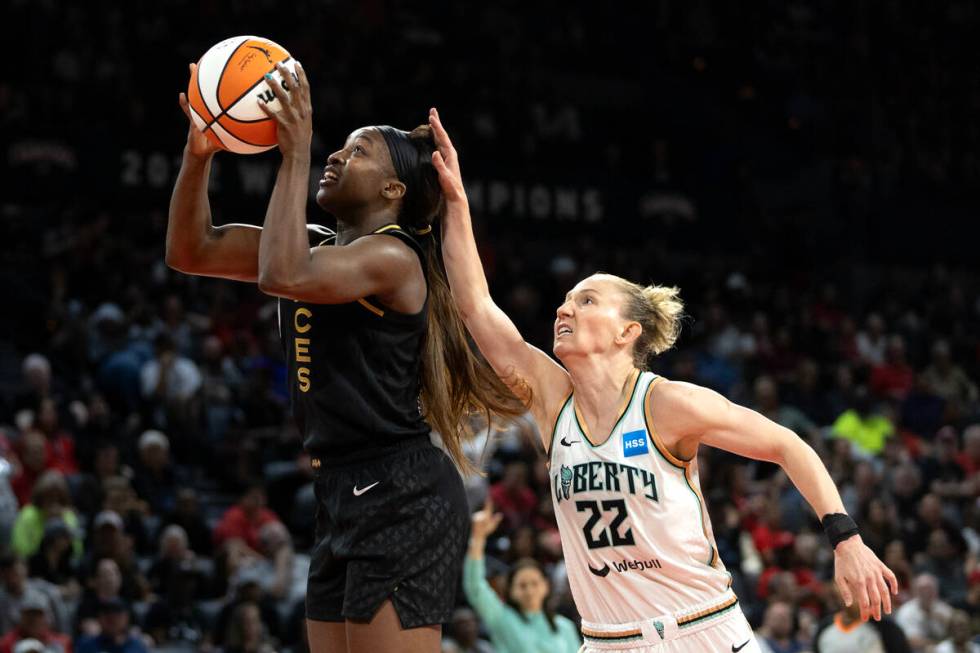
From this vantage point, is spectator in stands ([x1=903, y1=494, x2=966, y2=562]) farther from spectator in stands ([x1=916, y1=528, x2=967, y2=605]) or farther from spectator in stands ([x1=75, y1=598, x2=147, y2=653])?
spectator in stands ([x1=75, y1=598, x2=147, y2=653])

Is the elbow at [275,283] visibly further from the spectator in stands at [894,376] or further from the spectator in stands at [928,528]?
the spectator in stands at [894,376]

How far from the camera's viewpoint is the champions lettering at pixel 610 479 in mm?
4395

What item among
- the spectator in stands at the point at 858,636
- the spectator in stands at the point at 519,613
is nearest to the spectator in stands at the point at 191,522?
the spectator in stands at the point at 519,613

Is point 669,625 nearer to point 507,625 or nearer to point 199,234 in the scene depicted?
point 199,234

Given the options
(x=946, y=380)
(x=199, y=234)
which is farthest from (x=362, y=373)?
(x=946, y=380)

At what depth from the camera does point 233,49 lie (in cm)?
423

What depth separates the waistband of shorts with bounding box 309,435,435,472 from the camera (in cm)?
400

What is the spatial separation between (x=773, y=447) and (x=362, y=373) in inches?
50.8

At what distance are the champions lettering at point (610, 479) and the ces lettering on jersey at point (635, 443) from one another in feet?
0.17

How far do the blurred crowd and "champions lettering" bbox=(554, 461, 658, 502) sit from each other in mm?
1692

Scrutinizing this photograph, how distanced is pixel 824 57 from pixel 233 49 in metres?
18.7

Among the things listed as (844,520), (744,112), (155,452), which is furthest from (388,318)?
(744,112)

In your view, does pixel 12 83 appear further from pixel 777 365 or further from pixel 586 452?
pixel 586 452

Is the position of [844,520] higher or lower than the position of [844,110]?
lower
